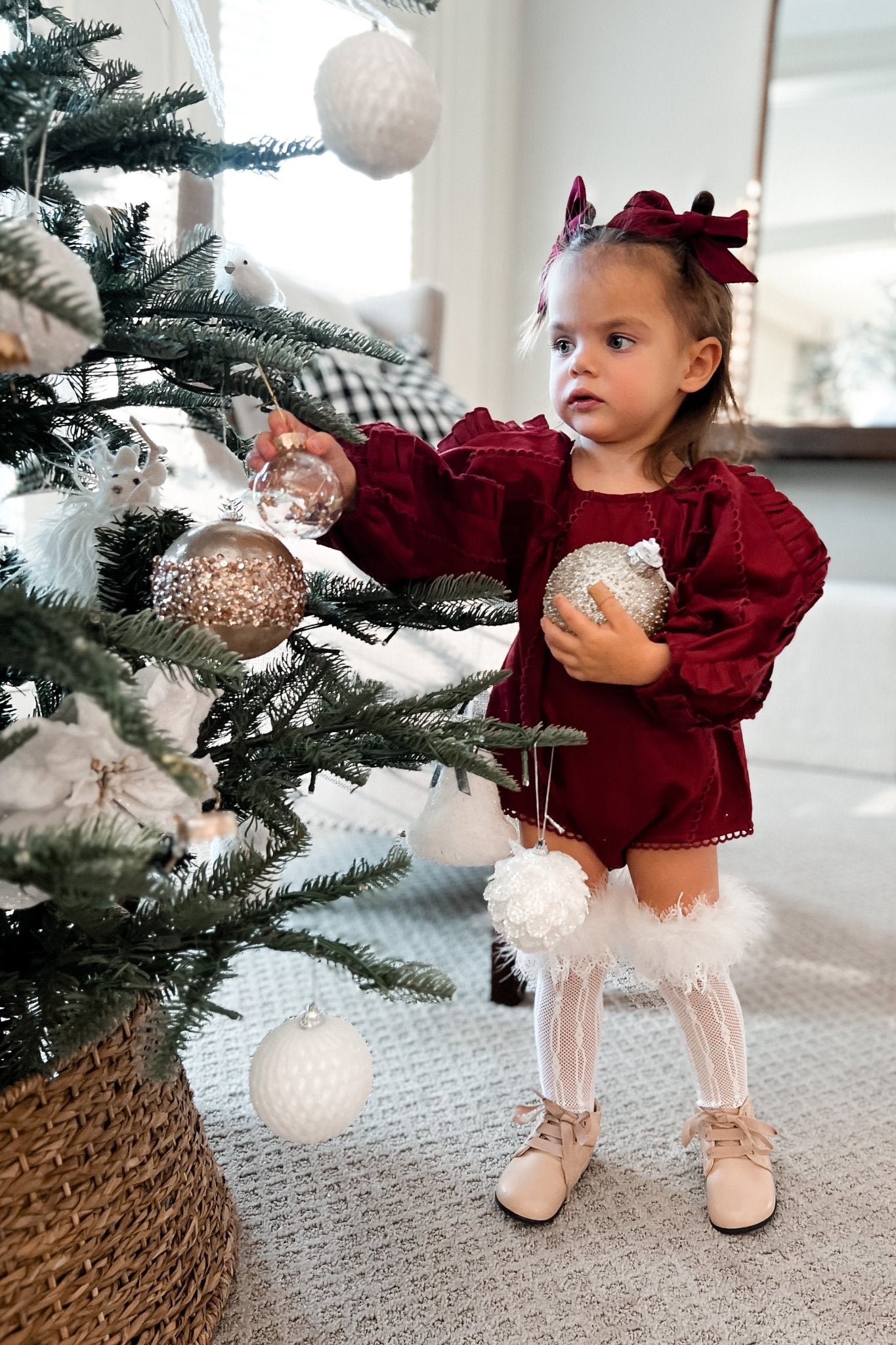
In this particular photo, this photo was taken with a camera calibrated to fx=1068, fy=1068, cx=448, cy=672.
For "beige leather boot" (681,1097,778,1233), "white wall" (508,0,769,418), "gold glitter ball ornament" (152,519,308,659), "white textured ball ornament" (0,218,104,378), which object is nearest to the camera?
"white textured ball ornament" (0,218,104,378)

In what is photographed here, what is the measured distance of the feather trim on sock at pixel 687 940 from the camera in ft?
2.82

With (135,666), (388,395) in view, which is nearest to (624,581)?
(135,666)

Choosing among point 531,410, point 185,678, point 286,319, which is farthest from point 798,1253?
point 531,410

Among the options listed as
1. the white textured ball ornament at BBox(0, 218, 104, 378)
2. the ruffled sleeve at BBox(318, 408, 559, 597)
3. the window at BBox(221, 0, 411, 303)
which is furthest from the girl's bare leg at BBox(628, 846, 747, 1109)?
the window at BBox(221, 0, 411, 303)

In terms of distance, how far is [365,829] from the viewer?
1341 mm

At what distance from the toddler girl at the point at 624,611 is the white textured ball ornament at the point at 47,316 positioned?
0.94ft

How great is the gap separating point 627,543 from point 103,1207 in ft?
1.90

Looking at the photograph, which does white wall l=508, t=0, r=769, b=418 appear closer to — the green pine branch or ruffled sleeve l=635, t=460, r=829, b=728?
ruffled sleeve l=635, t=460, r=829, b=728

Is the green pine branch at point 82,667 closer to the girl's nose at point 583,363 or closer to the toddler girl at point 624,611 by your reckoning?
the toddler girl at point 624,611

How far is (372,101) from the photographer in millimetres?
587

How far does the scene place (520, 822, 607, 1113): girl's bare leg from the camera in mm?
934

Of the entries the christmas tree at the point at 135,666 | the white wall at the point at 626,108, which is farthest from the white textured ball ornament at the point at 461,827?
the white wall at the point at 626,108

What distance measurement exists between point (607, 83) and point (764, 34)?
39cm

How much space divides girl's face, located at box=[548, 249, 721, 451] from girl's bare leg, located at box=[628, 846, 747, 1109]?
1.14ft
